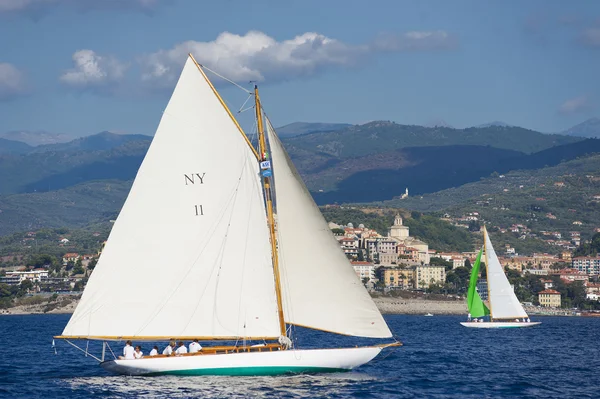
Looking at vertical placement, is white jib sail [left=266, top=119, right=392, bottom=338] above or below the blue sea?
above

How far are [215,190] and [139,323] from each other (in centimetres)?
649

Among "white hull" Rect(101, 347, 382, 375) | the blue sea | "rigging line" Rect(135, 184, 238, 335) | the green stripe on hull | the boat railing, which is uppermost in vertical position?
"rigging line" Rect(135, 184, 238, 335)

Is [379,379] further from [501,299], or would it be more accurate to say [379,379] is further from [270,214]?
[501,299]

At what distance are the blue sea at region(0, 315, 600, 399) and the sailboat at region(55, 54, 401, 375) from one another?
129cm

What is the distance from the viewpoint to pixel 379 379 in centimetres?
4747

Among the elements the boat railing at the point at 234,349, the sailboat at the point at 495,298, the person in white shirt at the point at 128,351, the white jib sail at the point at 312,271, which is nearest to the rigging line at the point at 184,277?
the person in white shirt at the point at 128,351

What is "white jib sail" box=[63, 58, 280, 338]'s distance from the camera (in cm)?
4500

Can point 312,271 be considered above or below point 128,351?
above

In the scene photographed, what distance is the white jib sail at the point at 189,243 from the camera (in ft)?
148

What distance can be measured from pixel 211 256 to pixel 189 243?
3.64ft

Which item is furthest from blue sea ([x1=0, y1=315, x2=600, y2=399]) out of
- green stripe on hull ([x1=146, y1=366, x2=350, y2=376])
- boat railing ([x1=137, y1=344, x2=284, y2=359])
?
boat railing ([x1=137, y1=344, x2=284, y2=359])

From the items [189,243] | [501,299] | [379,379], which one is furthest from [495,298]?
[189,243]

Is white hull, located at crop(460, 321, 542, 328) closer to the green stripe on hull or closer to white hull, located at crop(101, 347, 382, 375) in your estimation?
white hull, located at crop(101, 347, 382, 375)

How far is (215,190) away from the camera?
150 ft
